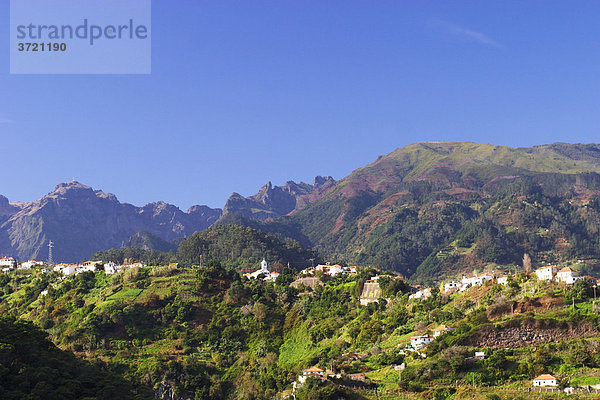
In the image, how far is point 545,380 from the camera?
58375 millimetres

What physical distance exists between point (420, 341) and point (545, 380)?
53.9 feet

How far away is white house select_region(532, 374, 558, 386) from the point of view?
57.9 m

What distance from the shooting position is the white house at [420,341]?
235 ft

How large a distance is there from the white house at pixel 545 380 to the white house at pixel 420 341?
49.1ft

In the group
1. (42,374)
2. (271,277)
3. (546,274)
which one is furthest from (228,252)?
(42,374)

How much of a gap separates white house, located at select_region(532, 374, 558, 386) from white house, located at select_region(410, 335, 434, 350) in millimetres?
14972

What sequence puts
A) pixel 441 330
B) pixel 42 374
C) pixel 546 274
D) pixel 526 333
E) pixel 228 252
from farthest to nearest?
pixel 228 252 → pixel 546 274 → pixel 441 330 → pixel 526 333 → pixel 42 374

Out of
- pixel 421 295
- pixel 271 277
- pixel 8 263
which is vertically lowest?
pixel 421 295

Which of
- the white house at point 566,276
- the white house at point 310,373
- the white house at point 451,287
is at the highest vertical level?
the white house at point 566,276

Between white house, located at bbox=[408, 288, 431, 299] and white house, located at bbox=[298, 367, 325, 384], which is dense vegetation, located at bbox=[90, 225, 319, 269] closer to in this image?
white house, located at bbox=[408, 288, 431, 299]

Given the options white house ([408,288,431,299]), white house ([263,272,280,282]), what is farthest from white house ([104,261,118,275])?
white house ([408,288,431,299])

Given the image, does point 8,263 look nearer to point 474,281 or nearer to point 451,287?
point 451,287

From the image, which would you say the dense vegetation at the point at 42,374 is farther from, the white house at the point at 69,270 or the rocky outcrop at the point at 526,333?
the white house at the point at 69,270

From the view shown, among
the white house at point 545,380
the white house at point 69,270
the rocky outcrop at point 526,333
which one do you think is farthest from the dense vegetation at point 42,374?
the white house at point 69,270
